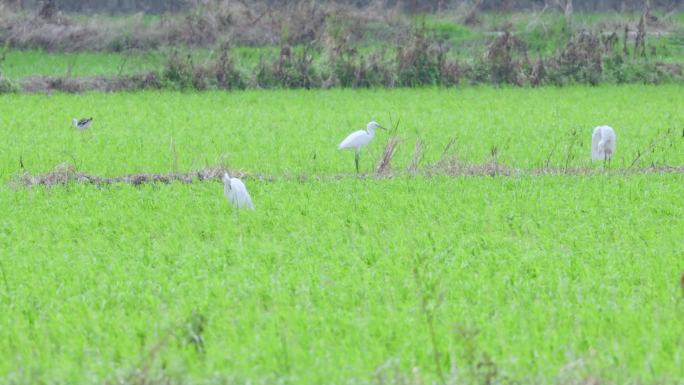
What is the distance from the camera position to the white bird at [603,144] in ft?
37.2

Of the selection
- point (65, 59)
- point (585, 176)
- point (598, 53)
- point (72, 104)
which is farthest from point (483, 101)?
point (65, 59)

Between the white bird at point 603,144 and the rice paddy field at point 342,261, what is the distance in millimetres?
132

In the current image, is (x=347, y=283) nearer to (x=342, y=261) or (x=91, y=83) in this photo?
(x=342, y=261)

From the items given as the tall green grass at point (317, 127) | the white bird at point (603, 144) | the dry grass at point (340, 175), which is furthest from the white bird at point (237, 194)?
the white bird at point (603, 144)

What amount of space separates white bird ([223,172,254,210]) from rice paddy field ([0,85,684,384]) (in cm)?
10

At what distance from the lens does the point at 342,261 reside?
741cm

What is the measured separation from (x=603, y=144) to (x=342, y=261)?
4.77m

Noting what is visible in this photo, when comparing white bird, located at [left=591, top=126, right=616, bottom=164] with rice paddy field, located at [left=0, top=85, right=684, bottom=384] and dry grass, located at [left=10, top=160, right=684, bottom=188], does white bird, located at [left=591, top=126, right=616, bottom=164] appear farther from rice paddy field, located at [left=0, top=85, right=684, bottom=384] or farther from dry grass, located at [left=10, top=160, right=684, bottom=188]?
dry grass, located at [left=10, top=160, right=684, bottom=188]

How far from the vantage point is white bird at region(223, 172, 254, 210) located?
29.8 feet

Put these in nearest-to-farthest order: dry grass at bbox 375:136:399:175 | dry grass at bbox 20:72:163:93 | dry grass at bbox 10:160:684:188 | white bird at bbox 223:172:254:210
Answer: white bird at bbox 223:172:254:210 < dry grass at bbox 10:160:684:188 < dry grass at bbox 375:136:399:175 < dry grass at bbox 20:72:163:93

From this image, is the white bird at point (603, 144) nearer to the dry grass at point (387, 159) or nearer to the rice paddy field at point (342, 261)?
the rice paddy field at point (342, 261)

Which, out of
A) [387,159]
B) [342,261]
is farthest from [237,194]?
[387,159]

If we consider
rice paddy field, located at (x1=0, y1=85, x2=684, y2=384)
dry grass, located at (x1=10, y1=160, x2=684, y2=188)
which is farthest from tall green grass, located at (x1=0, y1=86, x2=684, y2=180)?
dry grass, located at (x1=10, y1=160, x2=684, y2=188)

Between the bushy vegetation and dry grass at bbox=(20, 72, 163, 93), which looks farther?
the bushy vegetation
